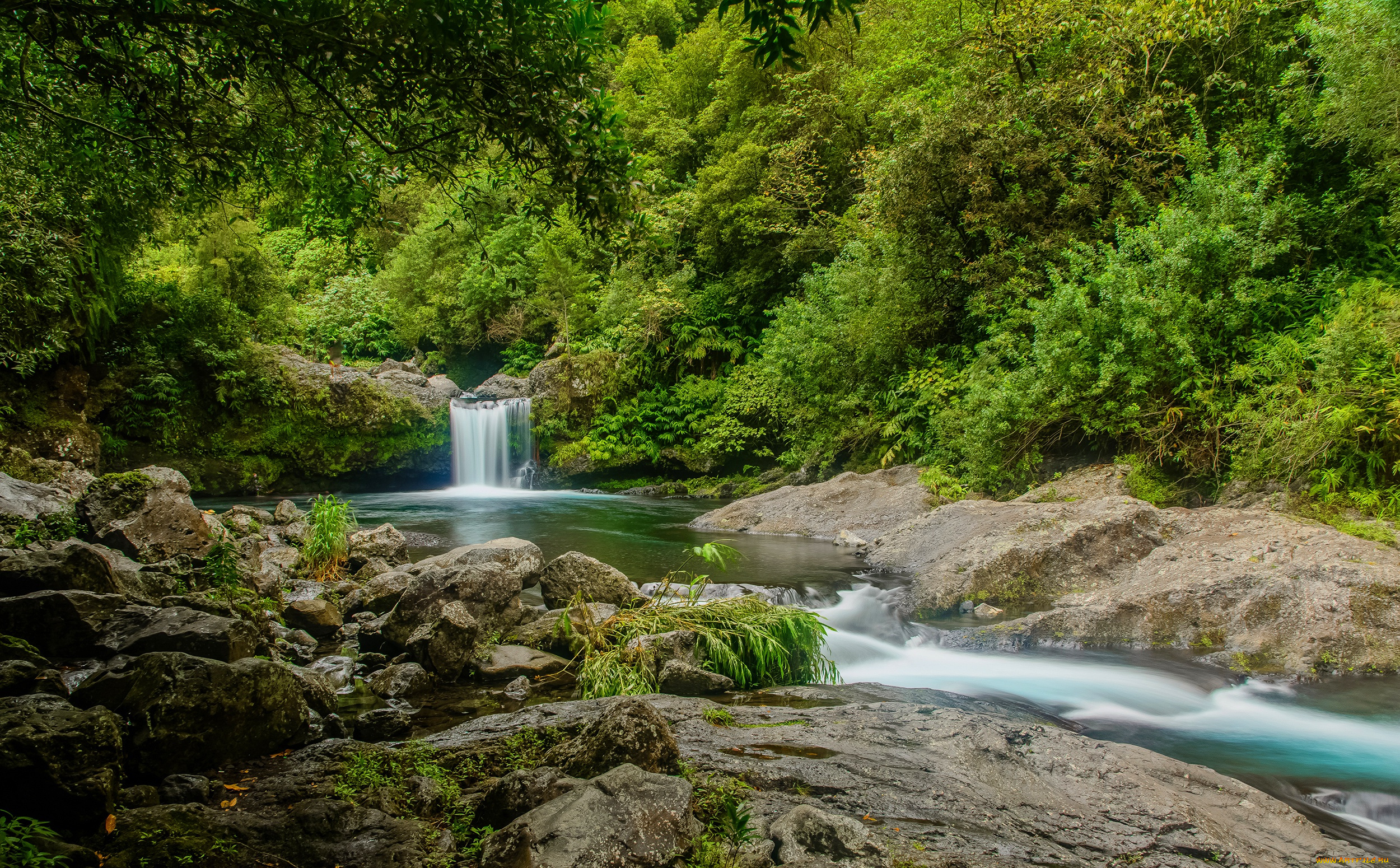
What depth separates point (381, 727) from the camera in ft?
13.9

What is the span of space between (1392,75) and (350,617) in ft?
46.2

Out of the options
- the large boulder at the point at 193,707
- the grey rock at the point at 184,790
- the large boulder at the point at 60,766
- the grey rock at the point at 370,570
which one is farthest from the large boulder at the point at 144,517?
the large boulder at the point at 60,766

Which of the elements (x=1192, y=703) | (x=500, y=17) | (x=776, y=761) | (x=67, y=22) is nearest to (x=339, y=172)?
(x=67, y=22)

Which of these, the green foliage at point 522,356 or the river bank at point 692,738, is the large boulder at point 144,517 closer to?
the river bank at point 692,738

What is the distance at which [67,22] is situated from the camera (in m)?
3.16

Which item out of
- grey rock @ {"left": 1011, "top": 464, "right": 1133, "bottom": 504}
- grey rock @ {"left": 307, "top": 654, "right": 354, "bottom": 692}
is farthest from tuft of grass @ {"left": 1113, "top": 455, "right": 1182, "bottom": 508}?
grey rock @ {"left": 307, "top": 654, "right": 354, "bottom": 692}

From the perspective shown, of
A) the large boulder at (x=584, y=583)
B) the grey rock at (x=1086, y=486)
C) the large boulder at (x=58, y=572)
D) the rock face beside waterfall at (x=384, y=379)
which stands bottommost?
the large boulder at (x=584, y=583)

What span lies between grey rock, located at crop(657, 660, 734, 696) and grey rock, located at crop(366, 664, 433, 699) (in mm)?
1913

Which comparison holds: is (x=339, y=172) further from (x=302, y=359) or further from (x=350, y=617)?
(x=302, y=359)

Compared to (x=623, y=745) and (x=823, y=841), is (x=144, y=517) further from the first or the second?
(x=823, y=841)

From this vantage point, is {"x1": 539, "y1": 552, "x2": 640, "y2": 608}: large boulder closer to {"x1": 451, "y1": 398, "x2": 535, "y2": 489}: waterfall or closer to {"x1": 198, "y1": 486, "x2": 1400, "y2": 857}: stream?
{"x1": 198, "y1": 486, "x2": 1400, "y2": 857}: stream

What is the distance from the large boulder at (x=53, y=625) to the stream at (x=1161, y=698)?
224 cm

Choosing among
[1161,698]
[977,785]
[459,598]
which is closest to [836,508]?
[1161,698]

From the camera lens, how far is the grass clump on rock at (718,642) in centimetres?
521
